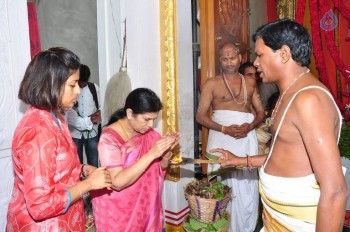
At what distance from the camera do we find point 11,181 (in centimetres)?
244

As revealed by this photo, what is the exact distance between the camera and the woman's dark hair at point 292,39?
5.42 ft

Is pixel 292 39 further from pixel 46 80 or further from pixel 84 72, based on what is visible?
pixel 84 72

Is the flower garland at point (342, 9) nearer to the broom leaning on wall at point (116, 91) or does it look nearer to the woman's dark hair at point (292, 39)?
the broom leaning on wall at point (116, 91)

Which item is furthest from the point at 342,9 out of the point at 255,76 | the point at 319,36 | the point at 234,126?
the point at 234,126

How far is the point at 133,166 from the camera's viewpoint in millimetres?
2148

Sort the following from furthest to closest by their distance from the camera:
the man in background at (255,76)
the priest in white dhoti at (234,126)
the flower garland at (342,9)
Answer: the flower garland at (342,9)
the man in background at (255,76)
the priest in white dhoti at (234,126)

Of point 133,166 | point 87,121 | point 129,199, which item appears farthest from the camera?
point 87,121

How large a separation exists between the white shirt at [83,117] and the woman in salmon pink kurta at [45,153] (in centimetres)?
247

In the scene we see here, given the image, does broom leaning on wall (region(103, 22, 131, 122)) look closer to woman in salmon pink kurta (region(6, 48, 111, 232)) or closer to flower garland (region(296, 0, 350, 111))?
woman in salmon pink kurta (region(6, 48, 111, 232))

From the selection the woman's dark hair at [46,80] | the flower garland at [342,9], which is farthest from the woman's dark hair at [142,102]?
the flower garland at [342,9]

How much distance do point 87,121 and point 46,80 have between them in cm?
267

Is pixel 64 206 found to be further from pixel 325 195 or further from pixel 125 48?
pixel 125 48

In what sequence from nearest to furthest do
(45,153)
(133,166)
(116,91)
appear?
(45,153)
(133,166)
(116,91)

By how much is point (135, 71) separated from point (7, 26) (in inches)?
52.8
